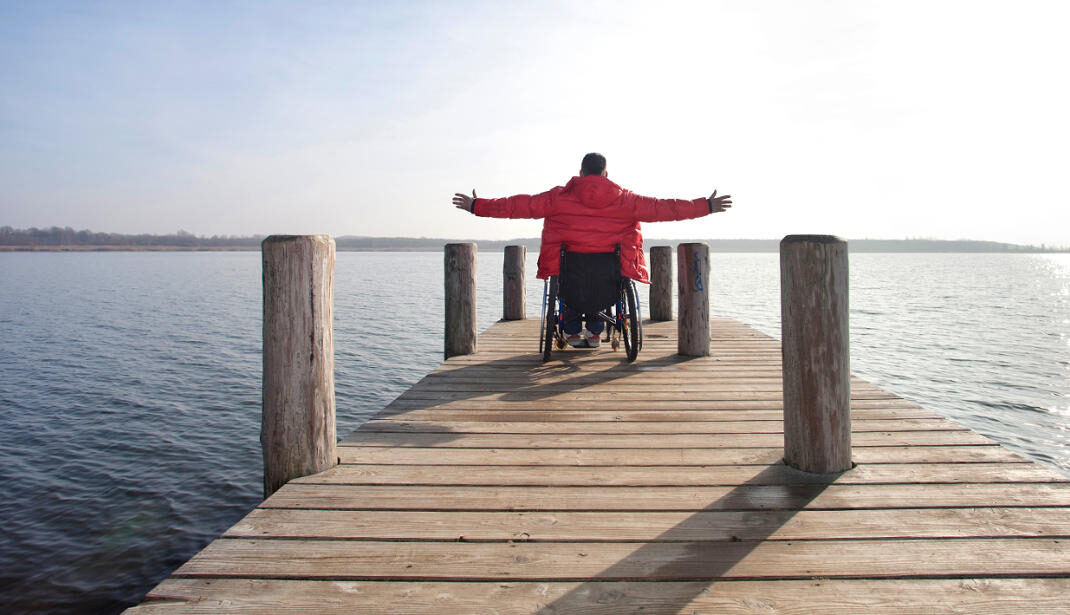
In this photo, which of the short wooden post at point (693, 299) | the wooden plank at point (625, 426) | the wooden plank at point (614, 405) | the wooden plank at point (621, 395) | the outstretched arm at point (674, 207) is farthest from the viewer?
the short wooden post at point (693, 299)

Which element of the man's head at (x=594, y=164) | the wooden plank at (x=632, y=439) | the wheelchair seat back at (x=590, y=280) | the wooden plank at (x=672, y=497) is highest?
the man's head at (x=594, y=164)

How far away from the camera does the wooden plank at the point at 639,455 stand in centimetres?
304

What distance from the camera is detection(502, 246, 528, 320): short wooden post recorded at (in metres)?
9.33

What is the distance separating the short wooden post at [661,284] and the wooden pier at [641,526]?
5.37m

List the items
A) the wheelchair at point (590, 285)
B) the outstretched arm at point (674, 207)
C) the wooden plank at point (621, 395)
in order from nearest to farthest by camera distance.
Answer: the wooden plank at point (621, 395)
the outstretched arm at point (674, 207)
the wheelchair at point (590, 285)

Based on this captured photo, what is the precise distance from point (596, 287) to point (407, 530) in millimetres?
3212

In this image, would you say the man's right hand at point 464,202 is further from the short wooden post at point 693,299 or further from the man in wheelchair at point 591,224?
the short wooden post at point 693,299

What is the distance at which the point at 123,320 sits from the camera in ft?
67.4

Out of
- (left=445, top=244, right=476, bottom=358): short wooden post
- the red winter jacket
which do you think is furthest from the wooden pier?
(left=445, top=244, right=476, bottom=358): short wooden post

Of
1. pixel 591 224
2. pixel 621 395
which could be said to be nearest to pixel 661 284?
pixel 591 224

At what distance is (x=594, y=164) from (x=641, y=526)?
3354mm

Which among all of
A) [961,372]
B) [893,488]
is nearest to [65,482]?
[893,488]

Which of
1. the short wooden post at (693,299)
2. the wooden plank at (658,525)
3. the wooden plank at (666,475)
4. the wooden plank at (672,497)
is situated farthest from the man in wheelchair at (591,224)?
the wooden plank at (658,525)

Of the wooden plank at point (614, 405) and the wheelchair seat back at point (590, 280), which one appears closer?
the wooden plank at point (614, 405)
